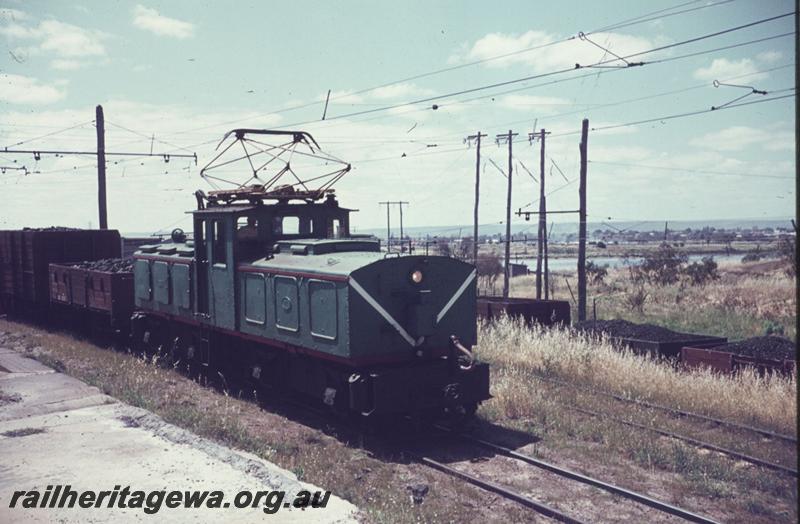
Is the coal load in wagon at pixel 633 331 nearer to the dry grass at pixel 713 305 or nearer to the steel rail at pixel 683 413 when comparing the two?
the steel rail at pixel 683 413

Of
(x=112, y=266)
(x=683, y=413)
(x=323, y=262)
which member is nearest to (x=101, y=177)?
(x=112, y=266)

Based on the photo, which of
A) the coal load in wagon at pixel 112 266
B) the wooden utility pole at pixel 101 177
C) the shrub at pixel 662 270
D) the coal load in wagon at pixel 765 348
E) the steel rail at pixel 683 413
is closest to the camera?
the steel rail at pixel 683 413

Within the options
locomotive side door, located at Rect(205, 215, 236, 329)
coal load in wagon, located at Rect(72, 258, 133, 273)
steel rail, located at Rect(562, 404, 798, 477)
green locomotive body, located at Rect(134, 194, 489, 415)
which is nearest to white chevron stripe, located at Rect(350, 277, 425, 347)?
green locomotive body, located at Rect(134, 194, 489, 415)

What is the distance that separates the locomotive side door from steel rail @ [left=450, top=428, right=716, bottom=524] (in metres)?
4.68

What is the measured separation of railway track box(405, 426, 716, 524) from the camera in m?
6.66

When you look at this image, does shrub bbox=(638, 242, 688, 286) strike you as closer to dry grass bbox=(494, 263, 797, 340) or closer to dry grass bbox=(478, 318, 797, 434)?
dry grass bbox=(494, 263, 797, 340)

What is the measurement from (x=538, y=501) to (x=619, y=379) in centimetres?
564

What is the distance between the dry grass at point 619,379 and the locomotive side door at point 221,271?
4.71 metres

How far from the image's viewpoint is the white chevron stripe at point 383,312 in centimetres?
868

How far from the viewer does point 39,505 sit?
662 cm

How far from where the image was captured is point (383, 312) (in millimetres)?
8891

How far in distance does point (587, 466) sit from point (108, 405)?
7.16 m

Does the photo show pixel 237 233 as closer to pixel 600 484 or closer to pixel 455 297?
pixel 455 297

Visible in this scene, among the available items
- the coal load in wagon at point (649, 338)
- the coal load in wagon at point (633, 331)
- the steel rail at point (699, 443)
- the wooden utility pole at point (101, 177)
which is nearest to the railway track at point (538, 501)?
the steel rail at point (699, 443)
